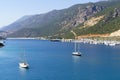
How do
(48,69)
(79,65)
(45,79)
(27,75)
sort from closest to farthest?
(45,79)
(27,75)
(48,69)
(79,65)

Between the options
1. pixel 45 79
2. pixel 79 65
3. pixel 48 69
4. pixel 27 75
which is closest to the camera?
pixel 45 79

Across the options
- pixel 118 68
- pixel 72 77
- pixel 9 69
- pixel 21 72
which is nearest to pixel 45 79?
pixel 72 77

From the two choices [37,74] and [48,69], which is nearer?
[37,74]

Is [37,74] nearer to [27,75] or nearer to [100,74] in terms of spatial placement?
[27,75]

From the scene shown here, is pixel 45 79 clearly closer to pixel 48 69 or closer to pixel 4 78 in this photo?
pixel 4 78

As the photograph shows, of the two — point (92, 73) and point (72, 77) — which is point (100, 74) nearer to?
point (92, 73)

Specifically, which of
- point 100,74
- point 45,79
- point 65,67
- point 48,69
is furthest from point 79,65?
point 45,79

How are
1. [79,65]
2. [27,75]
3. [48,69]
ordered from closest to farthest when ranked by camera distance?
[27,75] → [48,69] → [79,65]

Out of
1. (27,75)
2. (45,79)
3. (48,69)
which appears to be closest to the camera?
(45,79)

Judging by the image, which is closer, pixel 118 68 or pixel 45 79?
pixel 45 79
